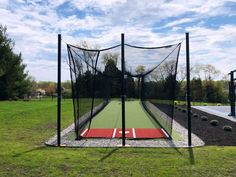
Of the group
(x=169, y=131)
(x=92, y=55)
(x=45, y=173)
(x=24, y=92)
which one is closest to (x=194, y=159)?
(x=45, y=173)

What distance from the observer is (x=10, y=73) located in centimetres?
3597

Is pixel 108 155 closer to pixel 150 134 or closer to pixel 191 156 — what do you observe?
pixel 191 156

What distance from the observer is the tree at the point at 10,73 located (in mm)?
34656

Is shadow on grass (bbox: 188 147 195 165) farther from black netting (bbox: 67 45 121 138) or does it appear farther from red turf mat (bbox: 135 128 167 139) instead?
black netting (bbox: 67 45 121 138)

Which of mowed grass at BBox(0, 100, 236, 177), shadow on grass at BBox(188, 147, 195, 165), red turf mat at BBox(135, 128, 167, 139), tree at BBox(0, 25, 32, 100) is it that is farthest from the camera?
tree at BBox(0, 25, 32, 100)

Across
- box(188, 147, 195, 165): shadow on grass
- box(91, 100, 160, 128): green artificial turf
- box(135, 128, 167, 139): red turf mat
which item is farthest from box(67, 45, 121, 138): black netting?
box(188, 147, 195, 165): shadow on grass

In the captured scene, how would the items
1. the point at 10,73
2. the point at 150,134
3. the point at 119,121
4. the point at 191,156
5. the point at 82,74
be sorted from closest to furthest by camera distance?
the point at 191,156 → the point at 150,134 → the point at 82,74 → the point at 119,121 → the point at 10,73

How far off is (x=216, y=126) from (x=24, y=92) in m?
31.6

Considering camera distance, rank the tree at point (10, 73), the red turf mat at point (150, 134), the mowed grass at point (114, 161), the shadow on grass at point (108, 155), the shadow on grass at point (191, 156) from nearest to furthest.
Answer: the mowed grass at point (114, 161)
the shadow on grass at point (191, 156)
the shadow on grass at point (108, 155)
the red turf mat at point (150, 134)
the tree at point (10, 73)

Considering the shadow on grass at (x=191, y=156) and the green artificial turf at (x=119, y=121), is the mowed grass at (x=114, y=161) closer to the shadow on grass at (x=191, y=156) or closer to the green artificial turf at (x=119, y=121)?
the shadow on grass at (x=191, y=156)

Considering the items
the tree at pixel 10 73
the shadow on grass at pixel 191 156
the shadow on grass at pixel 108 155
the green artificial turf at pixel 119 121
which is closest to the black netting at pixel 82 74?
the green artificial turf at pixel 119 121

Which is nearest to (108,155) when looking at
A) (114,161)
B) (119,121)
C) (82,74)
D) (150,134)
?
(114,161)

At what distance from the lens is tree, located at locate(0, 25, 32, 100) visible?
3466 cm

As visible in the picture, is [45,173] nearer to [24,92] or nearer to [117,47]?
[117,47]
